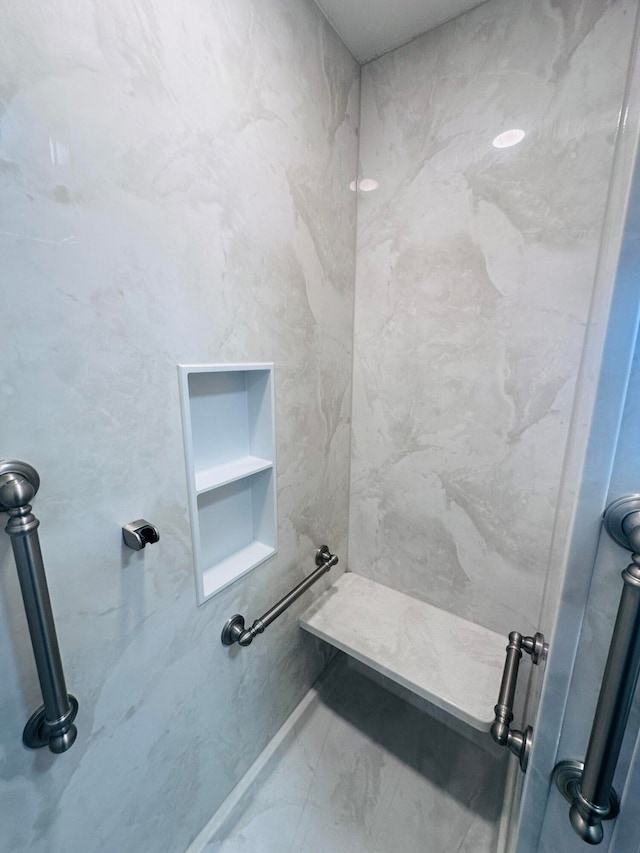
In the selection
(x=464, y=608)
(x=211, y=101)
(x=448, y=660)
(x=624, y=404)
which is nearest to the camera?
(x=624, y=404)

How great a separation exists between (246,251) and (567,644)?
94cm

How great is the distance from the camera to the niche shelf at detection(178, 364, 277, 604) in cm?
85

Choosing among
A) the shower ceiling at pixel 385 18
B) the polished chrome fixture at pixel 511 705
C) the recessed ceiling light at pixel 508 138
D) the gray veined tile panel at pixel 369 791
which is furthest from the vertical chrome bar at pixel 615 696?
the shower ceiling at pixel 385 18

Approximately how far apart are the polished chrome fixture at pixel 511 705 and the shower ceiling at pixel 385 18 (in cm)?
160

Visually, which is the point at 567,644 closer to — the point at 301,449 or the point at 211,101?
the point at 301,449

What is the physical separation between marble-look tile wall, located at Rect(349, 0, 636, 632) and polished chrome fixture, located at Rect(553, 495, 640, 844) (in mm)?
694

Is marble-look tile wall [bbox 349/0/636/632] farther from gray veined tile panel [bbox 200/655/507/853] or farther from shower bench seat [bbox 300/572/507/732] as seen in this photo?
gray veined tile panel [bbox 200/655/507/853]

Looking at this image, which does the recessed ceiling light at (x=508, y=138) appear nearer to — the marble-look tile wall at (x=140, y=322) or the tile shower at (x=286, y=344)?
the tile shower at (x=286, y=344)

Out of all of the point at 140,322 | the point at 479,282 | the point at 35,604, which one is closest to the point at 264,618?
the point at 35,604

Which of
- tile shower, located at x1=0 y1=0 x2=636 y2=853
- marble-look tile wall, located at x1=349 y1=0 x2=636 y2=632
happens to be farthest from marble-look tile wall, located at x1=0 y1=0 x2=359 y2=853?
marble-look tile wall, located at x1=349 y1=0 x2=636 y2=632

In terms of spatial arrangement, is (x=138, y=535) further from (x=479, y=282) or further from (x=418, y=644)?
(x=479, y=282)

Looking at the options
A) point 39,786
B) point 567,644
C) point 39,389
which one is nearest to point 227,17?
point 39,389

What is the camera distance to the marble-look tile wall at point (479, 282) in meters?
0.84

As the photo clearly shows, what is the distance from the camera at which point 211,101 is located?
0.69 metres
